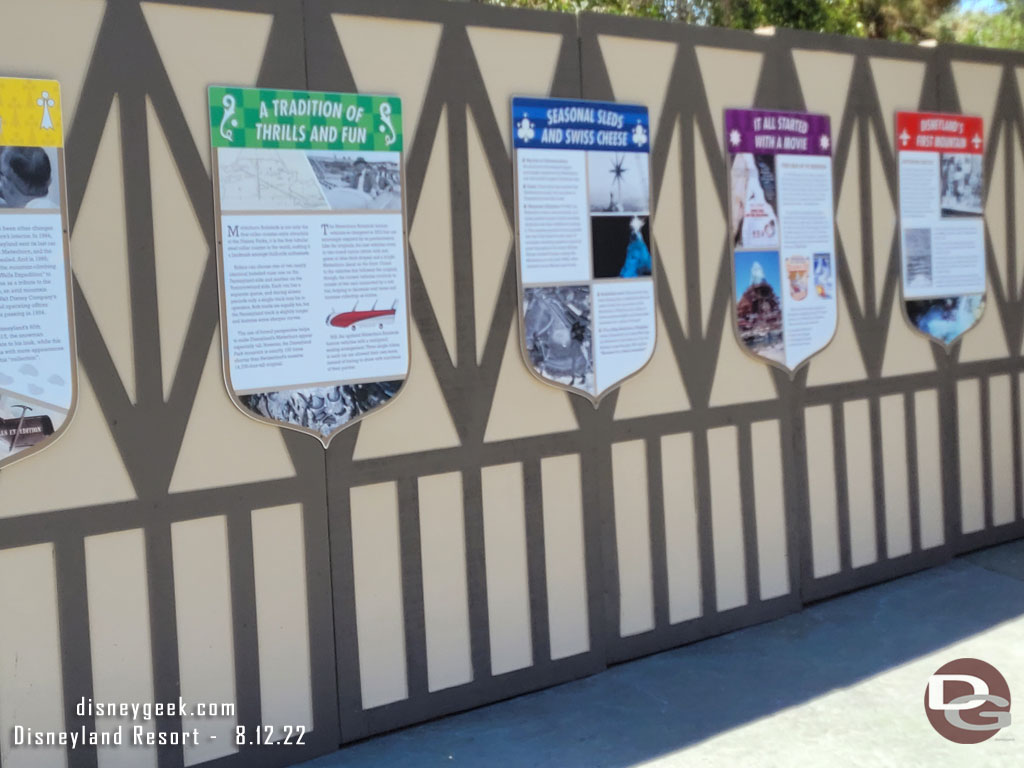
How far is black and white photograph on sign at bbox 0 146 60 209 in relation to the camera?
3.50 metres

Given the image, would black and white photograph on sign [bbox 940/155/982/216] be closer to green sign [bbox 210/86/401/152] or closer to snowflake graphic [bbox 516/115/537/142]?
snowflake graphic [bbox 516/115/537/142]

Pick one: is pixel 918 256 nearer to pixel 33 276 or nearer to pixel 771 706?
pixel 771 706

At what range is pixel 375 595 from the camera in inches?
170

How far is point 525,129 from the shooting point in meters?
4.68

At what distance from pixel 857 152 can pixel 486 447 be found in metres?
2.90

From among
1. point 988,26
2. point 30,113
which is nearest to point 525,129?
point 30,113

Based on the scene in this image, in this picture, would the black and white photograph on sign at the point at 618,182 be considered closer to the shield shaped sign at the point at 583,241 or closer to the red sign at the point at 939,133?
the shield shaped sign at the point at 583,241

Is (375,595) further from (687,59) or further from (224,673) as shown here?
(687,59)

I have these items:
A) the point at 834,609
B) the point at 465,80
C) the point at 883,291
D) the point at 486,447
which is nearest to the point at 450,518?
the point at 486,447

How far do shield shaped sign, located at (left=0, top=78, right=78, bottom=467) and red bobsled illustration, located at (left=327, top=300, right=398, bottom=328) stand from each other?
37.8 inches

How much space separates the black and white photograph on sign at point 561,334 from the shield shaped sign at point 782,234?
99 cm

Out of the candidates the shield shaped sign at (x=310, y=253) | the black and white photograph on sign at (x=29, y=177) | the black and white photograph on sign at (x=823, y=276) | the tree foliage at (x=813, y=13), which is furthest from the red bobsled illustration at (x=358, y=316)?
the tree foliage at (x=813, y=13)

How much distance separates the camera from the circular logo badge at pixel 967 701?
4.27m

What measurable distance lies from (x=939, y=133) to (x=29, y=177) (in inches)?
199
